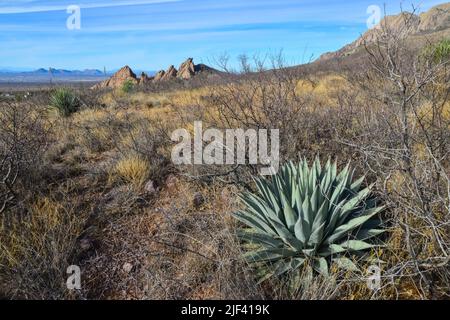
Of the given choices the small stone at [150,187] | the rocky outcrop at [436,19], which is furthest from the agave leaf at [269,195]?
the rocky outcrop at [436,19]

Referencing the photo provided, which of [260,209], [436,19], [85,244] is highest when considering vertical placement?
[436,19]

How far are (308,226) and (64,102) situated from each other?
370 inches

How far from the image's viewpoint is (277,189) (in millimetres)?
3594

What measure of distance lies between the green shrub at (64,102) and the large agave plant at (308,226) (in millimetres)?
8529

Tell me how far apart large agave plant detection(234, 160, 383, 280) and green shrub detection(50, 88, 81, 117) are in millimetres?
8529

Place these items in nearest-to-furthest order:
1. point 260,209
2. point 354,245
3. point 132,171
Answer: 1. point 354,245
2. point 260,209
3. point 132,171

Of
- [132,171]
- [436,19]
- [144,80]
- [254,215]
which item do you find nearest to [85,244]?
[132,171]

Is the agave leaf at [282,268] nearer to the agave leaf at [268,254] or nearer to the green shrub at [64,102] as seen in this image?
the agave leaf at [268,254]

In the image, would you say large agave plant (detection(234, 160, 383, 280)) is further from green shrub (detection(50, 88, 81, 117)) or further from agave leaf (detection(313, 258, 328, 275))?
green shrub (detection(50, 88, 81, 117))

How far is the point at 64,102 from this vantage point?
10.5m

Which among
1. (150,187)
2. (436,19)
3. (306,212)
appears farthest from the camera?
(436,19)

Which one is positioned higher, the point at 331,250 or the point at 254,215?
the point at 254,215

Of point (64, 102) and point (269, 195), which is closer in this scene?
point (269, 195)

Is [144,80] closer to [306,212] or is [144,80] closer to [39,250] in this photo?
[39,250]
